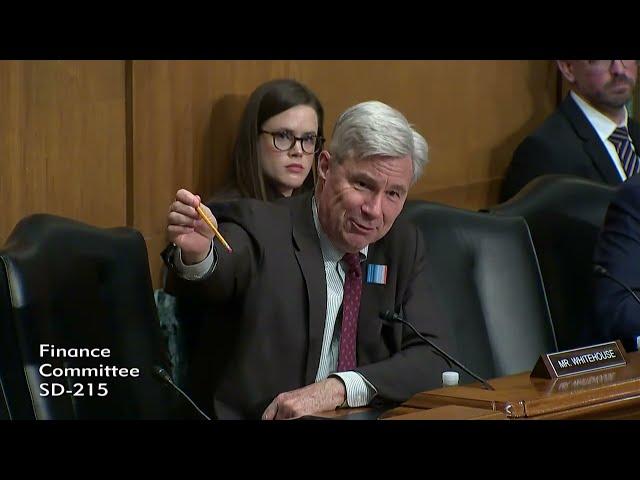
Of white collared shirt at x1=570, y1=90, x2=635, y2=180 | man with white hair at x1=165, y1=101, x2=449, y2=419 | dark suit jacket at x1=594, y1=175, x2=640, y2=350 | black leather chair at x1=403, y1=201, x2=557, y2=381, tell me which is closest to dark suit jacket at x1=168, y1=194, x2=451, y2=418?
man with white hair at x1=165, y1=101, x2=449, y2=419

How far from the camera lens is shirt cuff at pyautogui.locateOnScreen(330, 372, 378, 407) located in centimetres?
243

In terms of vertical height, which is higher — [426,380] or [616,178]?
[616,178]

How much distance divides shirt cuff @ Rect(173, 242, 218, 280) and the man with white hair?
46 millimetres

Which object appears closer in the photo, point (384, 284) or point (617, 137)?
point (384, 284)

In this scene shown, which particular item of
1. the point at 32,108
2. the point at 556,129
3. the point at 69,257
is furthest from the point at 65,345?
the point at 556,129

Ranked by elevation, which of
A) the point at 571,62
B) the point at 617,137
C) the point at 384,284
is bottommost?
the point at 384,284

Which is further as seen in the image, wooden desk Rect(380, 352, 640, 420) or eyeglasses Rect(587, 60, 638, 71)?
eyeglasses Rect(587, 60, 638, 71)

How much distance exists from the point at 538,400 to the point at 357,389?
0.54 metres

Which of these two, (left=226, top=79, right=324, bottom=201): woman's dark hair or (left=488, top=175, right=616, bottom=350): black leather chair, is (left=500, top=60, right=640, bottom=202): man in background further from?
(left=226, top=79, right=324, bottom=201): woman's dark hair

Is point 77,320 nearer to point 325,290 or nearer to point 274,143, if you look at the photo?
point 325,290

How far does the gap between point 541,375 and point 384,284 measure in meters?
0.57

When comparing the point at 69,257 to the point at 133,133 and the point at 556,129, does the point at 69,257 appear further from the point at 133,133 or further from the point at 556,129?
the point at 556,129

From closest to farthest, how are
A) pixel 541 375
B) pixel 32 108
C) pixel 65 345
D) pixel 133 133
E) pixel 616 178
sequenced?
pixel 541 375 → pixel 65 345 → pixel 32 108 → pixel 133 133 → pixel 616 178
